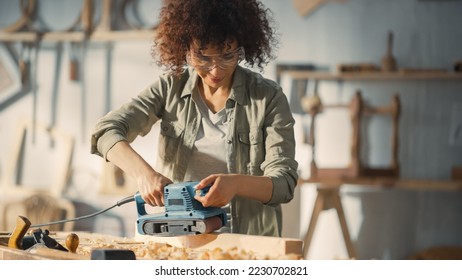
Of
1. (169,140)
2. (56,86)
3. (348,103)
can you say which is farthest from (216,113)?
(56,86)

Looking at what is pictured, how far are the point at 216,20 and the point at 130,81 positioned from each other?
3251 mm

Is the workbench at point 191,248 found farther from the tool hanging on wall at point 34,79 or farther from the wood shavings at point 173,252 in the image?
the tool hanging on wall at point 34,79

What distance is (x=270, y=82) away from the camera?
8.84 feet

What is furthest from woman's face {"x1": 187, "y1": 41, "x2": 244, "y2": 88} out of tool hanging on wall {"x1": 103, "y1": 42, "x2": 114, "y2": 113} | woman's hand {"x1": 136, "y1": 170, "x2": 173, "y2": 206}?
tool hanging on wall {"x1": 103, "y1": 42, "x2": 114, "y2": 113}

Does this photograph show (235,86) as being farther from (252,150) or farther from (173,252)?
(173,252)

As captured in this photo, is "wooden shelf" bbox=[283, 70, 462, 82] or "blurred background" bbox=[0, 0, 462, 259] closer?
"wooden shelf" bbox=[283, 70, 462, 82]

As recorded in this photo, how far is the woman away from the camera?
100 inches

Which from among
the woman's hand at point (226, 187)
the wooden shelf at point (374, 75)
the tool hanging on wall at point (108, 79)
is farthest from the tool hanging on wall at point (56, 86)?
the woman's hand at point (226, 187)

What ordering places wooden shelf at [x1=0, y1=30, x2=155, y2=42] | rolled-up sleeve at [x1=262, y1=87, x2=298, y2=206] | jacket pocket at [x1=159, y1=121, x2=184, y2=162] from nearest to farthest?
rolled-up sleeve at [x1=262, y1=87, x2=298, y2=206], jacket pocket at [x1=159, y1=121, x2=184, y2=162], wooden shelf at [x1=0, y1=30, x2=155, y2=42]

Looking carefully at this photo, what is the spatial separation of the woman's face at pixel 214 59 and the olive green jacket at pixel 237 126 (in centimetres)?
9

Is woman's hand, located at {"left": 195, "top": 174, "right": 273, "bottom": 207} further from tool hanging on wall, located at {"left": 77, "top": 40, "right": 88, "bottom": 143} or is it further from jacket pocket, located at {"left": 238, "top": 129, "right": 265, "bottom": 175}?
tool hanging on wall, located at {"left": 77, "top": 40, "right": 88, "bottom": 143}

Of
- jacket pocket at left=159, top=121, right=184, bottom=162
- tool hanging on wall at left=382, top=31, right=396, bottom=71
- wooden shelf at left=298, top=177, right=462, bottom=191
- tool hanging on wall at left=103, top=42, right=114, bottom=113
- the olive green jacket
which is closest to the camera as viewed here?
the olive green jacket

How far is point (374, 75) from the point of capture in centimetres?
520

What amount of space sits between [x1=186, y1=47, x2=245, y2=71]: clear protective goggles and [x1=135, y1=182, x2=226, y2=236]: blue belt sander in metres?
0.40
